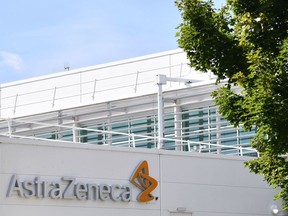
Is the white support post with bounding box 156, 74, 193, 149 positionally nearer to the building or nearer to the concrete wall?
the building

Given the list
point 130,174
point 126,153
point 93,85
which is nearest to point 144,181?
point 130,174

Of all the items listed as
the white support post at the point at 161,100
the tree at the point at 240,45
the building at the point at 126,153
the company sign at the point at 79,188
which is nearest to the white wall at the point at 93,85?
the building at the point at 126,153

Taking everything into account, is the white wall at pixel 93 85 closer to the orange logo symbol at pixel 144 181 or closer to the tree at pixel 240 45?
the orange logo symbol at pixel 144 181

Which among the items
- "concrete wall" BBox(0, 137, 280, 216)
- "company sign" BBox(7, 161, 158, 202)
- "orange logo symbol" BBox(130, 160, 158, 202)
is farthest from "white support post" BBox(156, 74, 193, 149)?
"company sign" BBox(7, 161, 158, 202)

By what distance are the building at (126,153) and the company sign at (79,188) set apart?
0.9 inches

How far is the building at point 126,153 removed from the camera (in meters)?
23.2

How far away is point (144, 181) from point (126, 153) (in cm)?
90

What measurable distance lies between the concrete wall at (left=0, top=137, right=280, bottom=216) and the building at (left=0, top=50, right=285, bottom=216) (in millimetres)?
26

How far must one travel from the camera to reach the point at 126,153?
25.0 meters

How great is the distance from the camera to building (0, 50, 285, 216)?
76.3 feet

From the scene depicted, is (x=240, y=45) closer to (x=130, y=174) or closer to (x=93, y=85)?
(x=130, y=174)

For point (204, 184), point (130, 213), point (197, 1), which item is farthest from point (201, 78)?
point (197, 1)

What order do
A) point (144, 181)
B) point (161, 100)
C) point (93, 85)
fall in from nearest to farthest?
point (144, 181)
point (161, 100)
point (93, 85)

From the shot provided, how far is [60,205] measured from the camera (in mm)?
23500
